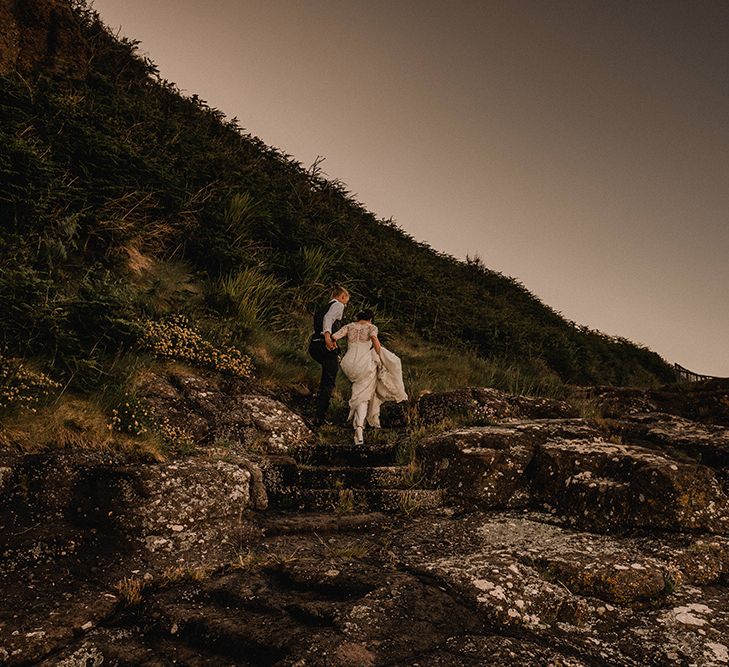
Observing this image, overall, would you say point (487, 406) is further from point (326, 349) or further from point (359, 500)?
point (359, 500)

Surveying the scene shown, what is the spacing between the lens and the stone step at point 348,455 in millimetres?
5652

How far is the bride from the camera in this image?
691cm

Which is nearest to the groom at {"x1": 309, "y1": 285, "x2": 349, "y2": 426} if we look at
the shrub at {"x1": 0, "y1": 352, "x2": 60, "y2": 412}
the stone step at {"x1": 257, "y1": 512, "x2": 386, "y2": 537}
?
the stone step at {"x1": 257, "y1": 512, "x2": 386, "y2": 537}

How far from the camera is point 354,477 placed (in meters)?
4.96

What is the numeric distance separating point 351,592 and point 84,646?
1.26 meters

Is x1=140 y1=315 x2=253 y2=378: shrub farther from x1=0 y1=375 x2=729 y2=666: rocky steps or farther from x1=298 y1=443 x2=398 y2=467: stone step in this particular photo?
x1=298 y1=443 x2=398 y2=467: stone step

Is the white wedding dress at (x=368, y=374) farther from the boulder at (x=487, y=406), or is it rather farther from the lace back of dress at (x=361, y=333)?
the boulder at (x=487, y=406)

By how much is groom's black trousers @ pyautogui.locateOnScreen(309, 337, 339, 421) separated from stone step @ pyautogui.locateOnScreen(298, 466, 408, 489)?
2016mm

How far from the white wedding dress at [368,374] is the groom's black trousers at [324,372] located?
228mm

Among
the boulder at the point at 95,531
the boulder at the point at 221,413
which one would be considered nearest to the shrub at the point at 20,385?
the boulder at the point at 95,531

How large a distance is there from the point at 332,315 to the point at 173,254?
3.08 meters

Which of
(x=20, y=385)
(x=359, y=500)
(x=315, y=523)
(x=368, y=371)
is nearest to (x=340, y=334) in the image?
(x=368, y=371)

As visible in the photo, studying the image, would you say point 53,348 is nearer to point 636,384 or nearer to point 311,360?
point 311,360

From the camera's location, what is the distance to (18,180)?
5.98 metres
